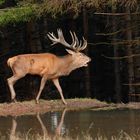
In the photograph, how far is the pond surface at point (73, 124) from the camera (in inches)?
493

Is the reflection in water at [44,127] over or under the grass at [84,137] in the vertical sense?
under

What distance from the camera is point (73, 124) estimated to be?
1404 cm

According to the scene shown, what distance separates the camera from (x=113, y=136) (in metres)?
11.8

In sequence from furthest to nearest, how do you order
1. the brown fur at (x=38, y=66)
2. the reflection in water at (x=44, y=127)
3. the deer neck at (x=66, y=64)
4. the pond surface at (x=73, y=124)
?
the deer neck at (x=66, y=64), the brown fur at (x=38, y=66), the pond surface at (x=73, y=124), the reflection in water at (x=44, y=127)

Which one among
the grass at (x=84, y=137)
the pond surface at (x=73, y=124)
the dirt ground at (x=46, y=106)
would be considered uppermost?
the grass at (x=84, y=137)

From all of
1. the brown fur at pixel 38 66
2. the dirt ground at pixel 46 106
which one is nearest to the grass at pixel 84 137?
the dirt ground at pixel 46 106

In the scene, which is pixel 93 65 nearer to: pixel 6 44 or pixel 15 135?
pixel 6 44

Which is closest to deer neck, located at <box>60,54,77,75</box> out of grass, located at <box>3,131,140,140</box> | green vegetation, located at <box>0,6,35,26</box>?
green vegetation, located at <box>0,6,35,26</box>

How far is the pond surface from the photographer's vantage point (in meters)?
12.5

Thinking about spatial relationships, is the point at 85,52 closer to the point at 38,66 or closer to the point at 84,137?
the point at 38,66

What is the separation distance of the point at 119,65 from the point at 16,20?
693 centimetres

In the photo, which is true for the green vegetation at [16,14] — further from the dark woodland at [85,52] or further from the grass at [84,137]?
the grass at [84,137]

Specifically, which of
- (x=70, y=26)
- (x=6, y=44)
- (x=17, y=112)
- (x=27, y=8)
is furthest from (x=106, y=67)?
(x=17, y=112)

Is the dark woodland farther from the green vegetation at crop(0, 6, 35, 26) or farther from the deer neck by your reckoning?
the green vegetation at crop(0, 6, 35, 26)
